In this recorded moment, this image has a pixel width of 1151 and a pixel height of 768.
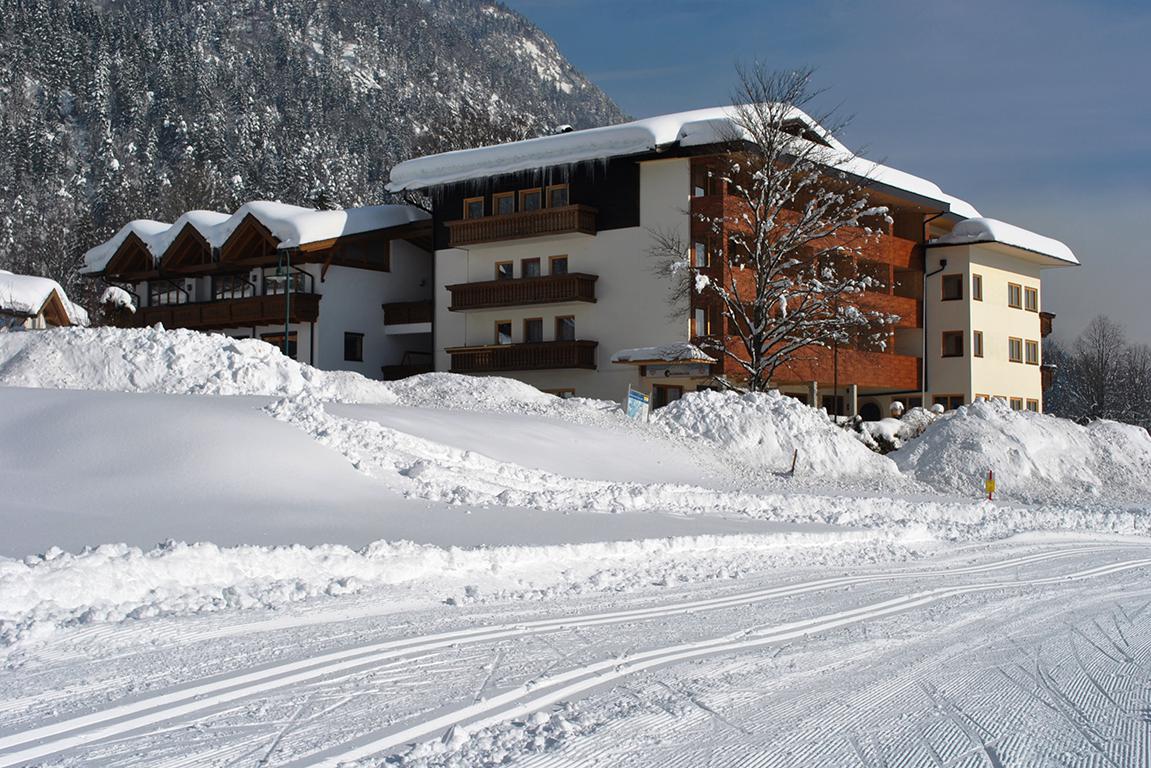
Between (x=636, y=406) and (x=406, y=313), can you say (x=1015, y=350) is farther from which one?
(x=636, y=406)

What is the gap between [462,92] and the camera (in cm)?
19938

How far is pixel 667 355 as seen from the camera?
117 ft

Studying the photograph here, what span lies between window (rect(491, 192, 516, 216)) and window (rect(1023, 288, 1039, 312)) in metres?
24.7

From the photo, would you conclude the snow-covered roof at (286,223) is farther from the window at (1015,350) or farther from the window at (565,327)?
the window at (1015,350)

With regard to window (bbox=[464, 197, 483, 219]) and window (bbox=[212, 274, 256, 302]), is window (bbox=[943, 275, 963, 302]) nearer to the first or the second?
window (bbox=[464, 197, 483, 219])

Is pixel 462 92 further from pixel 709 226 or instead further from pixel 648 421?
pixel 648 421

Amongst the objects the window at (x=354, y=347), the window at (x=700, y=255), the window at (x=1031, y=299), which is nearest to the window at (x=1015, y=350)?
the window at (x=1031, y=299)

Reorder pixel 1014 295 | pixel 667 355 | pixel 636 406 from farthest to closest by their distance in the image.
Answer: pixel 1014 295, pixel 667 355, pixel 636 406

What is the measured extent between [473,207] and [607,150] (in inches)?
264

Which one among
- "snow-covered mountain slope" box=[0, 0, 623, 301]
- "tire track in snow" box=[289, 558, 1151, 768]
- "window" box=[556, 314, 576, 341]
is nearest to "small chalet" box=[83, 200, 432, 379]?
"window" box=[556, 314, 576, 341]

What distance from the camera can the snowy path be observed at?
5715 mm

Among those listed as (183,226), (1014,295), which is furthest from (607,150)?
(1014,295)

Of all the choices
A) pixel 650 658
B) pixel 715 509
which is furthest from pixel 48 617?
pixel 715 509

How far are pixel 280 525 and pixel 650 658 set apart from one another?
6136 millimetres
